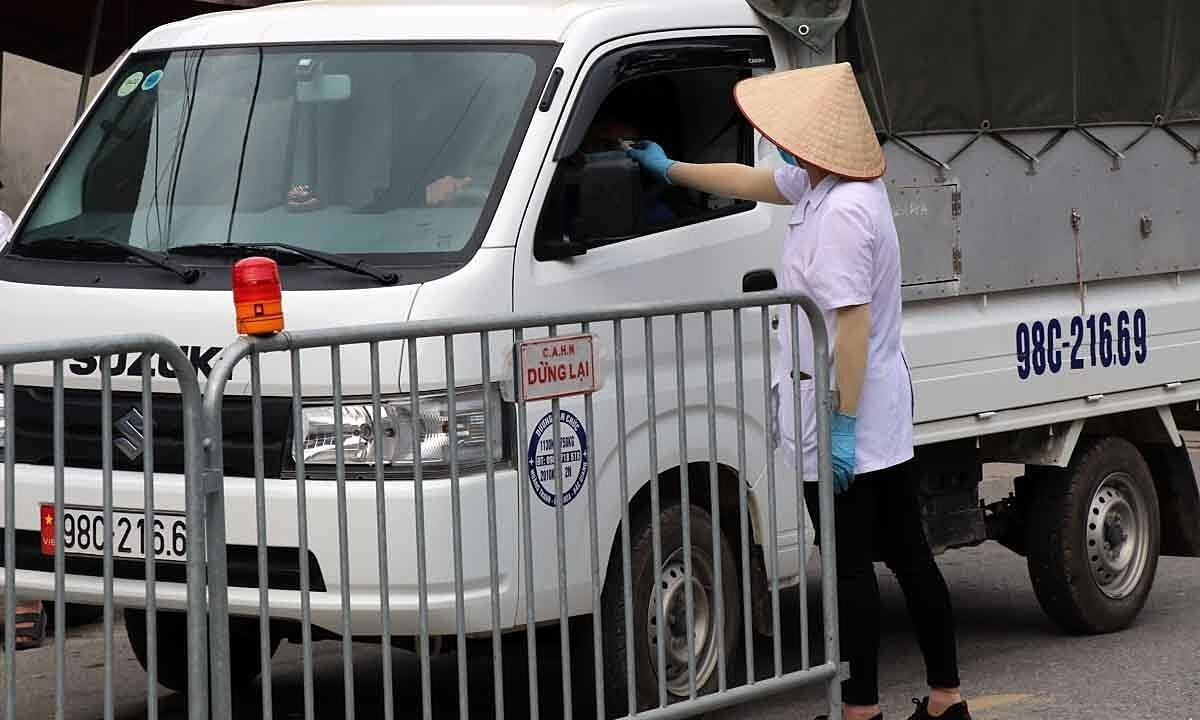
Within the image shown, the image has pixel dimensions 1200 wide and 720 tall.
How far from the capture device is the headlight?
5.19 m

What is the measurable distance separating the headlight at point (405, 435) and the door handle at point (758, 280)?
1.54 m

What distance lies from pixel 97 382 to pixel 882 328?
2399 mm

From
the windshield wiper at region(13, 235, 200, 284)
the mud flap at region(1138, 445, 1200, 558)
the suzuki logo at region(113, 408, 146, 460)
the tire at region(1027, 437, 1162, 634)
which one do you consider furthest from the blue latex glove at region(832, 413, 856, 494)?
the mud flap at region(1138, 445, 1200, 558)

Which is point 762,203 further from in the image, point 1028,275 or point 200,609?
point 200,609

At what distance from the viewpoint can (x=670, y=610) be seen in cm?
611

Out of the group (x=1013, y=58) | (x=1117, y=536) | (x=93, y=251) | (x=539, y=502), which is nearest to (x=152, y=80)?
(x=93, y=251)

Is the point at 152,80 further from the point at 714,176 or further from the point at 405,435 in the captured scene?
the point at 405,435

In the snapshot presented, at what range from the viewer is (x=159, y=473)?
15.5 feet

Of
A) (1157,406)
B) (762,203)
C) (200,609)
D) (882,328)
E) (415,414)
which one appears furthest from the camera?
(1157,406)

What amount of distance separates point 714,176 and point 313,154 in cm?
118

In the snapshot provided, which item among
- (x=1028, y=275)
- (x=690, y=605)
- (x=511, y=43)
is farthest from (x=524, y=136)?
(x=1028, y=275)

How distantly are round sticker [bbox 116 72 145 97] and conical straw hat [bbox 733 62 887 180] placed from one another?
1.93 metres

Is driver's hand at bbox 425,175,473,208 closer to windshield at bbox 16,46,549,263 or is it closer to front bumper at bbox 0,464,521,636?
windshield at bbox 16,46,549,263

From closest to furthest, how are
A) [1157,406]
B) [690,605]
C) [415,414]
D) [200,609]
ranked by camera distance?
[200,609]
[415,414]
[690,605]
[1157,406]
